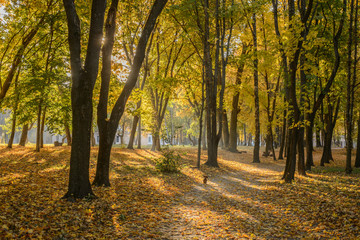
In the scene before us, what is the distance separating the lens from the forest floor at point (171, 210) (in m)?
4.93

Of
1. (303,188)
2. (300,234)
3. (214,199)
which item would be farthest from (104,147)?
(303,188)

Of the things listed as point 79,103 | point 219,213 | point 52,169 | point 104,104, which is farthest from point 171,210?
point 52,169

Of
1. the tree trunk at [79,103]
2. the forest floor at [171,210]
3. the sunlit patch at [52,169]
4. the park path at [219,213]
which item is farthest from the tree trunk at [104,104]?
the sunlit patch at [52,169]

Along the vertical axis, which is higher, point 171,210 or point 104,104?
point 104,104

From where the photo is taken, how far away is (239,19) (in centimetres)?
1562

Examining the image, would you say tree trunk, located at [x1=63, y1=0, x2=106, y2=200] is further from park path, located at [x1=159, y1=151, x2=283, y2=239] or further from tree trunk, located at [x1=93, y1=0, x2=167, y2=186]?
park path, located at [x1=159, y1=151, x2=283, y2=239]

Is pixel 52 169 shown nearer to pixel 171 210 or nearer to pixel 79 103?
pixel 79 103

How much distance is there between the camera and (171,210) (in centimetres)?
Answer: 697

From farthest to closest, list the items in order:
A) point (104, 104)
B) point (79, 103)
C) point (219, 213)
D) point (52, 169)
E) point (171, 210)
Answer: point (52, 169) < point (104, 104) < point (171, 210) < point (219, 213) < point (79, 103)

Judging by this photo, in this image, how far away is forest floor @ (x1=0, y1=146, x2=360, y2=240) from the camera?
4926 millimetres

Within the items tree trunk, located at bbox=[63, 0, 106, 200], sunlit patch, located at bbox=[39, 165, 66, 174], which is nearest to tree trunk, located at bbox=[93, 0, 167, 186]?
tree trunk, located at bbox=[63, 0, 106, 200]

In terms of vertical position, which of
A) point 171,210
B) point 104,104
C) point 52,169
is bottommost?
point 171,210

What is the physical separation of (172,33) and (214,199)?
50.0ft

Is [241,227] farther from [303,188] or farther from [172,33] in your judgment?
[172,33]
